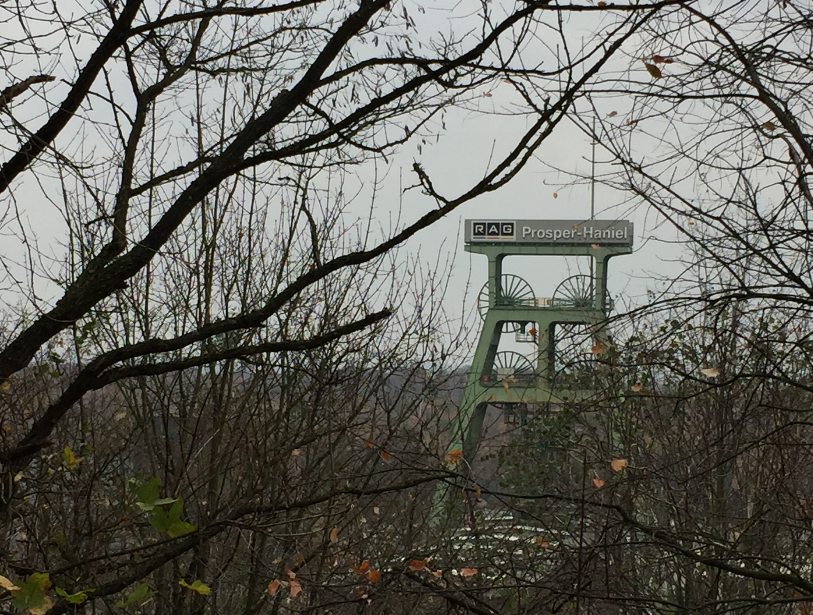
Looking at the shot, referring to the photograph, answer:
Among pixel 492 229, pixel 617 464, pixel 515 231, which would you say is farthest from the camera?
pixel 492 229

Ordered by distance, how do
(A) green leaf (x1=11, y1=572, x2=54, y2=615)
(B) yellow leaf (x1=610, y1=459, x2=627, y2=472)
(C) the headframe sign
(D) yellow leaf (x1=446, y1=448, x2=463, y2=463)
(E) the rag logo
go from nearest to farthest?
1. (A) green leaf (x1=11, y1=572, x2=54, y2=615)
2. (D) yellow leaf (x1=446, y1=448, x2=463, y2=463)
3. (B) yellow leaf (x1=610, y1=459, x2=627, y2=472)
4. (C) the headframe sign
5. (E) the rag logo

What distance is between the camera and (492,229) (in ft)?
64.4

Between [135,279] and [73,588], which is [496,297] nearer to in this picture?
[135,279]

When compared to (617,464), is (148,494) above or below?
below

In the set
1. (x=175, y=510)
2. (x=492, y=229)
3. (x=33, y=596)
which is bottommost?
(x=33, y=596)

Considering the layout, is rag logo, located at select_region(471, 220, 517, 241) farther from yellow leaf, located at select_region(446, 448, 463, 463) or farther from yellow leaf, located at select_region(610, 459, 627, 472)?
yellow leaf, located at select_region(610, 459, 627, 472)

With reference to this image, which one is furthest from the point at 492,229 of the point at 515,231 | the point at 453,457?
the point at 453,457

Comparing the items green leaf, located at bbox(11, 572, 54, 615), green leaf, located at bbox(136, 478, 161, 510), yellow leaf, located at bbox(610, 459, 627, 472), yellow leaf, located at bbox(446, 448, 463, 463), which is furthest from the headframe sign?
green leaf, located at bbox(11, 572, 54, 615)

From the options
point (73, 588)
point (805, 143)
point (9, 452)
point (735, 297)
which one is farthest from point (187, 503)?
point (805, 143)

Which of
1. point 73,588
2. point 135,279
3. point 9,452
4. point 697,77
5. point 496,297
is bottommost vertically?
point 73,588

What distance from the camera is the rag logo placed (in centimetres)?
1942

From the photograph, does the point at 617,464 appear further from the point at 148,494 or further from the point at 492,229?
the point at 492,229

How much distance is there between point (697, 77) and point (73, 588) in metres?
3.29

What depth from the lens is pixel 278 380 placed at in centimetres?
598
